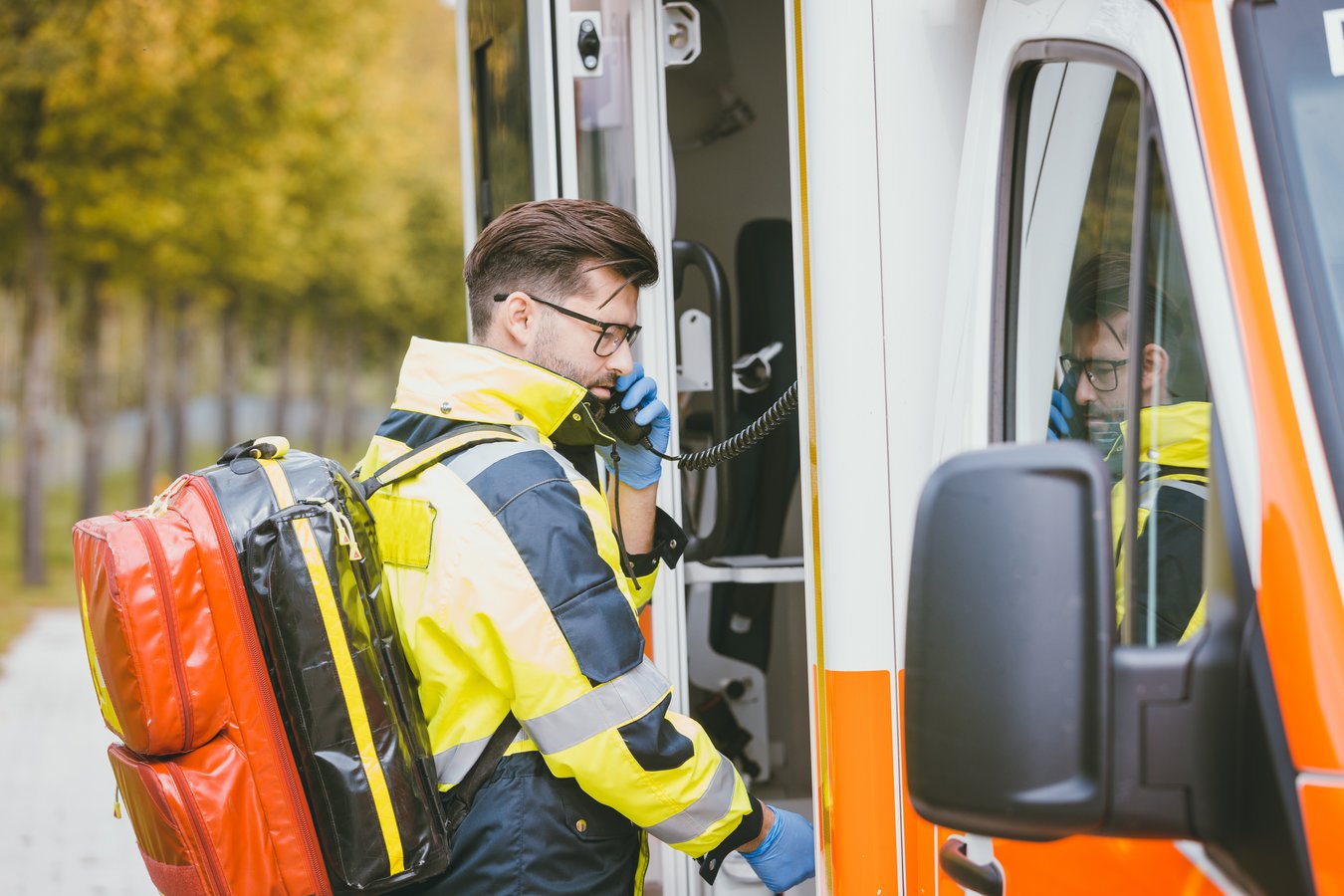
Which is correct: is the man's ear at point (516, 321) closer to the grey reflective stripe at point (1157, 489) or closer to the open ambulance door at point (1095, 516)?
the open ambulance door at point (1095, 516)

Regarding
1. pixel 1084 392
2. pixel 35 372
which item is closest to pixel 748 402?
pixel 1084 392

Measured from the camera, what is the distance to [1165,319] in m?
1.61

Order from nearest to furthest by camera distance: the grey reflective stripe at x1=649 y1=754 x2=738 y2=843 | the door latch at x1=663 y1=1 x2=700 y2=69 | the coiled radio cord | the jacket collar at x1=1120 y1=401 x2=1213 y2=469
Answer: the jacket collar at x1=1120 y1=401 x2=1213 y2=469 → the grey reflective stripe at x1=649 y1=754 x2=738 y2=843 → the door latch at x1=663 y1=1 x2=700 y2=69 → the coiled radio cord

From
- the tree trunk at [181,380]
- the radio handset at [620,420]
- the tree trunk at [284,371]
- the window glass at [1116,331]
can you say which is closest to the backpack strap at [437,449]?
the radio handset at [620,420]

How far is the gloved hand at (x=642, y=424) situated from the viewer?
2.63 meters

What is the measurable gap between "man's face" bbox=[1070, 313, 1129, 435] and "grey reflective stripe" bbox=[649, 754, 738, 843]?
0.80m

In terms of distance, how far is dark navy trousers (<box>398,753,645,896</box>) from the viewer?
83.1 inches

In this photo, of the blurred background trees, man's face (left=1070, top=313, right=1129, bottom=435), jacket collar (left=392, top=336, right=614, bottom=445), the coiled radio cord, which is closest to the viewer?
man's face (left=1070, top=313, right=1129, bottom=435)

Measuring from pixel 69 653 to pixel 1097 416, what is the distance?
41.3 ft

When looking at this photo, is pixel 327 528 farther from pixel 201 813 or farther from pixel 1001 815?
pixel 1001 815

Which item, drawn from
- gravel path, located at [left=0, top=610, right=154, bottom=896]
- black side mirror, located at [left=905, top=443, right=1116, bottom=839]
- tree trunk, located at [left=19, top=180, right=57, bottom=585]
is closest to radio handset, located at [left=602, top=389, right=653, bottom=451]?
black side mirror, located at [left=905, top=443, right=1116, bottom=839]

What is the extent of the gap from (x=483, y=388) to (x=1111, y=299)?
97 centimetres

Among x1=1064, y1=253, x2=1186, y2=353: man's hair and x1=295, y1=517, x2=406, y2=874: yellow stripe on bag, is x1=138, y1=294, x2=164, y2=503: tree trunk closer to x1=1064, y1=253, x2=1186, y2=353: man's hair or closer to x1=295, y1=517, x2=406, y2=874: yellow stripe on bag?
x1=295, y1=517, x2=406, y2=874: yellow stripe on bag

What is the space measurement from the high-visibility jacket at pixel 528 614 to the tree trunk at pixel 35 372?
13303 mm
